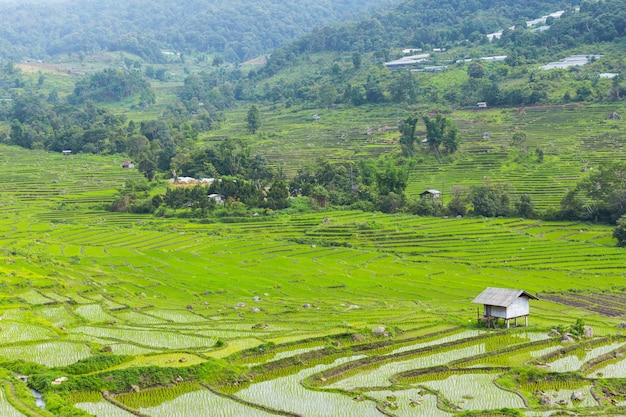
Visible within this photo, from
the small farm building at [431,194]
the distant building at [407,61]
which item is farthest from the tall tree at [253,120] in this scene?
the small farm building at [431,194]

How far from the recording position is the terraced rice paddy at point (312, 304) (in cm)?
2069

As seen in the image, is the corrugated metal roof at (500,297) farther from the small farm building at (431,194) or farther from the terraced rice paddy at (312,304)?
the small farm building at (431,194)

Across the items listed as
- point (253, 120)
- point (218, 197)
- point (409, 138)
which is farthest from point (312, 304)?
point (253, 120)

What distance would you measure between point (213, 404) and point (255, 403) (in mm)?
1012

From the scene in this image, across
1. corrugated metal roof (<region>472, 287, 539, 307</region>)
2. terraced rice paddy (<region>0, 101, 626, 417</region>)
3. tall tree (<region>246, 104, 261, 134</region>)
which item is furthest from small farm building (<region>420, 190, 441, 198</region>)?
tall tree (<region>246, 104, 261, 134</region>)

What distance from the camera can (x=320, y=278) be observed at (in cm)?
3912

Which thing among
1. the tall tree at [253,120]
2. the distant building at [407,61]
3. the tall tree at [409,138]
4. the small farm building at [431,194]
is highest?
the distant building at [407,61]

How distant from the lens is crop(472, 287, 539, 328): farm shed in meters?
27.1

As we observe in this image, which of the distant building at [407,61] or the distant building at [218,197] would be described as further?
the distant building at [407,61]

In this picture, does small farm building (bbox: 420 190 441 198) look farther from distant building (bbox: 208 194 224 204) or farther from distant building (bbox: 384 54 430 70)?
distant building (bbox: 384 54 430 70)

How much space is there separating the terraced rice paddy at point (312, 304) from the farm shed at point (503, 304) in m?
0.75

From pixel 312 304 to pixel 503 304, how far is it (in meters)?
8.69

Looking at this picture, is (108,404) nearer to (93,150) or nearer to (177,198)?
(177,198)

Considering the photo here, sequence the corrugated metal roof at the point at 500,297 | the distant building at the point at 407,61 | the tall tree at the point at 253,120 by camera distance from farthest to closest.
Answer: the distant building at the point at 407,61 → the tall tree at the point at 253,120 → the corrugated metal roof at the point at 500,297
